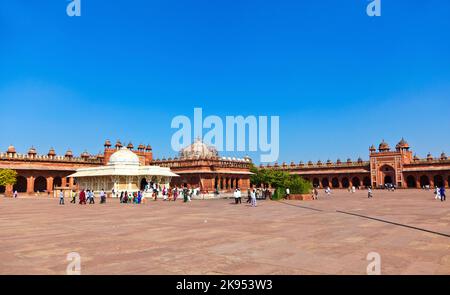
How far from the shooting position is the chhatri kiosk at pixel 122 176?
3719 cm

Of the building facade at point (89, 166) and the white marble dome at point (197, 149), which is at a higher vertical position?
the white marble dome at point (197, 149)

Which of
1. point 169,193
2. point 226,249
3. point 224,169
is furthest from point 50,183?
point 226,249

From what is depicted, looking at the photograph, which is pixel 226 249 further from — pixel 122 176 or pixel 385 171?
pixel 385 171

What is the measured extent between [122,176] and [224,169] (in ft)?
66.7

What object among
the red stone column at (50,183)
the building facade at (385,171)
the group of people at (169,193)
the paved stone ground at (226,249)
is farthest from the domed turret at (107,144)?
the paved stone ground at (226,249)

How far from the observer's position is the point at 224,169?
5484cm

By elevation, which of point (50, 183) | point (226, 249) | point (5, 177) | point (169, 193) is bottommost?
point (226, 249)

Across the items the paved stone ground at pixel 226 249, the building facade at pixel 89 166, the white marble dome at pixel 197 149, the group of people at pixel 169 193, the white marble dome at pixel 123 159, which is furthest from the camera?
the white marble dome at pixel 197 149

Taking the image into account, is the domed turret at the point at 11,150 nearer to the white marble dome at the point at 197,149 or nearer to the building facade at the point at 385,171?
the white marble dome at the point at 197,149

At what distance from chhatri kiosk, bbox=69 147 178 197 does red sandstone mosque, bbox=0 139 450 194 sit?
1033 cm

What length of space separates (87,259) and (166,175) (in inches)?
1319
